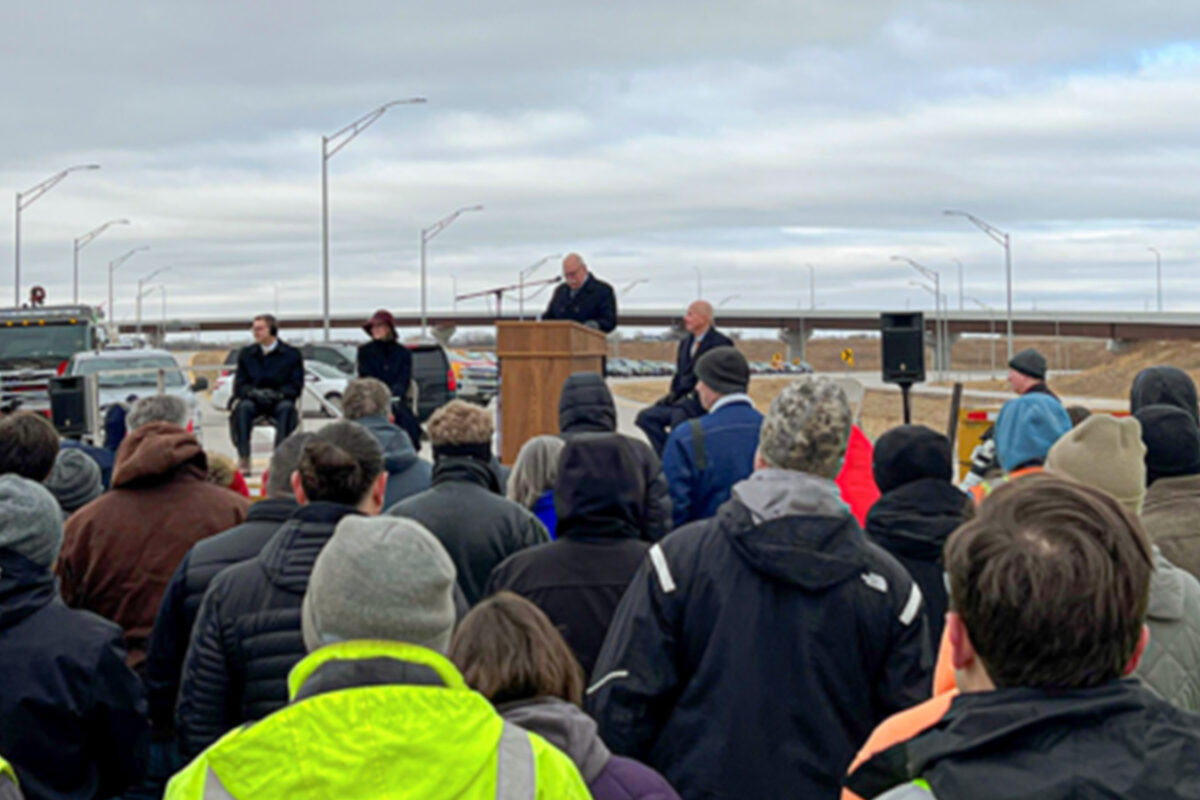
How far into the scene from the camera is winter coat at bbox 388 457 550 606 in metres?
5.48

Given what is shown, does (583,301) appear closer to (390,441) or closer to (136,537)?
(390,441)

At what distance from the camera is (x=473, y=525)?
5.52 meters

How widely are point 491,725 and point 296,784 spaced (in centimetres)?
34

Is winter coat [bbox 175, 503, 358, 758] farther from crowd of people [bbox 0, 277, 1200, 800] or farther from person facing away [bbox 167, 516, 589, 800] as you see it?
person facing away [bbox 167, 516, 589, 800]

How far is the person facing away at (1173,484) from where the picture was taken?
474 centimetres

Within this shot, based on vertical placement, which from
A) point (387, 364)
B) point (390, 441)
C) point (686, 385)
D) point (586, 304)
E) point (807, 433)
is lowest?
point (390, 441)

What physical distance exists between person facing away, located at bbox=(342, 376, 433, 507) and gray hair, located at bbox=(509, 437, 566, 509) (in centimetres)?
100

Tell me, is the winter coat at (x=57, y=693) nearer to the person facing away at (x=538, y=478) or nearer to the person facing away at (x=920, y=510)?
the person facing away at (x=538, y=478)

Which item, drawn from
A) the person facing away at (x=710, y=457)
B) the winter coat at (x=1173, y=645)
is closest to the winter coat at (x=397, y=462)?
the person facing away at (x=710, y=457)

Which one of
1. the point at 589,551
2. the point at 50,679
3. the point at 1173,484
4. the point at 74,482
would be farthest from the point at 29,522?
the point at 1173,484

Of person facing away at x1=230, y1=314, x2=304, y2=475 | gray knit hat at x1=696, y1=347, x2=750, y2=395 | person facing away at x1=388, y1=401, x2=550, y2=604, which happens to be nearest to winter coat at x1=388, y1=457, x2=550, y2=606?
person facing away at x1=388, y1=401, x2=550, y2=604

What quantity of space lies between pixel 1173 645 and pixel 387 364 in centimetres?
1147

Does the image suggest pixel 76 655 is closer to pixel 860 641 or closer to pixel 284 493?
pixel 284 493

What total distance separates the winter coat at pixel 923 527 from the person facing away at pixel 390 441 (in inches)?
112
